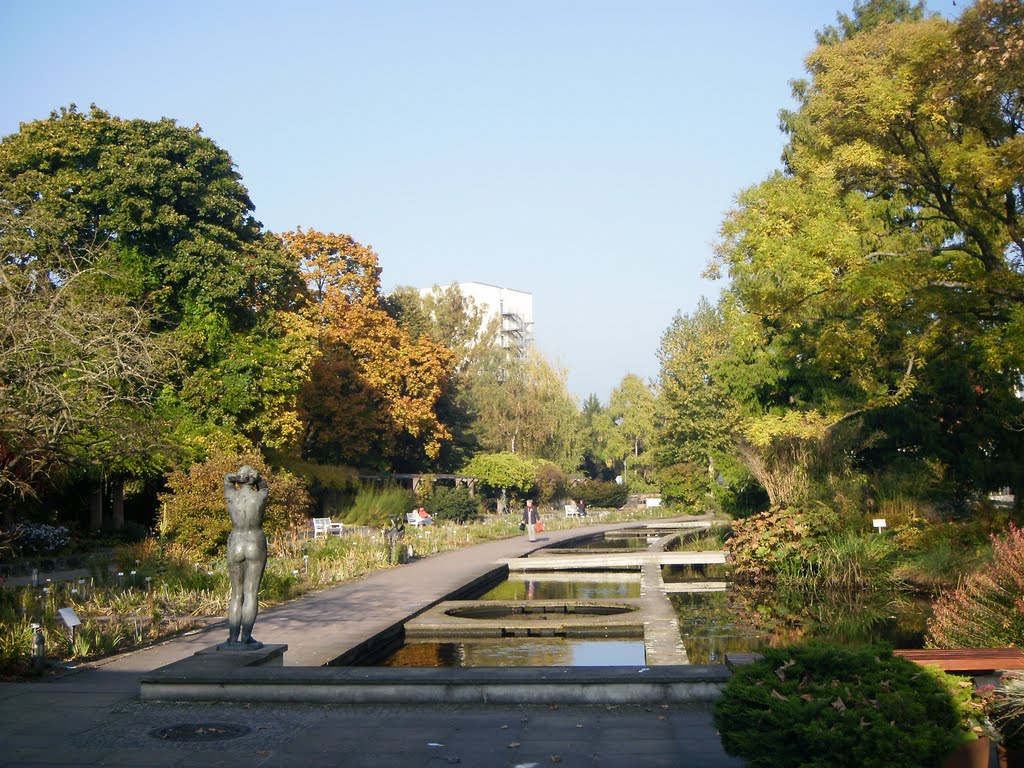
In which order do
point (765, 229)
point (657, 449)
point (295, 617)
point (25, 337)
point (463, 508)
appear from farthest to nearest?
1. point (657, 449)
2. point (463, 508)
3. point (765, 229)
4. point (295, 617)
5. point (25, 337)

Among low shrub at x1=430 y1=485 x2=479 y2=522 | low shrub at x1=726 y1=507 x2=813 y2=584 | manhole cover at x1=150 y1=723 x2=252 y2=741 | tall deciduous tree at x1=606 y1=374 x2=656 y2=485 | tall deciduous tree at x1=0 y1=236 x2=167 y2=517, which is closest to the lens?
manhole cover at x1=150 y1=723 x2=252 y2=741

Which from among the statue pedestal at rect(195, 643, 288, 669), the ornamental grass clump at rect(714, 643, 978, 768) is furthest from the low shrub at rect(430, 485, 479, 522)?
the ornamental grass clump at rect(714, 643, 978, 768)

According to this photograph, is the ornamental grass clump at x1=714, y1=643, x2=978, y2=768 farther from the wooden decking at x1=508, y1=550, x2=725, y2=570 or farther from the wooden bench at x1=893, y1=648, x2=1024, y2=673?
the wooden decking at x1=508, y1=550, x2=725, y2=570

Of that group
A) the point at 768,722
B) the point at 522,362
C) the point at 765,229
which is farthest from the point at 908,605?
the point at 522,362

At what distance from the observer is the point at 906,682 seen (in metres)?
5.11

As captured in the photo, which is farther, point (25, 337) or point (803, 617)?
point (803, 617)

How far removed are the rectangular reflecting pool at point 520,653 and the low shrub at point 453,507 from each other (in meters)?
25.9

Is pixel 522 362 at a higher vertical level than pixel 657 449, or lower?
higher

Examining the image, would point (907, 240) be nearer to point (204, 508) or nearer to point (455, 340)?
point (204, 508)

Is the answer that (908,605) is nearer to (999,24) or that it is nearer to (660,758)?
(999,24)

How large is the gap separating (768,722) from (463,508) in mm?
35893

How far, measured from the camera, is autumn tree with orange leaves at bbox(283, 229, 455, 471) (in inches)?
1670

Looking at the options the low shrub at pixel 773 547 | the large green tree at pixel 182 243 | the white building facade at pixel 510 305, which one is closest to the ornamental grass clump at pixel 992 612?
the low shrub at pixel 773 547

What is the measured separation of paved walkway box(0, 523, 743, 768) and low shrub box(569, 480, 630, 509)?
49.9 meters
